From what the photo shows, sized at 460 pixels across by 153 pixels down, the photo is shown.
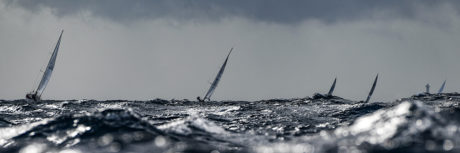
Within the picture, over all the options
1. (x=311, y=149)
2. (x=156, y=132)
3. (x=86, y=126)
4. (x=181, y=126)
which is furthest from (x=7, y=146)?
(x=311, y=149)

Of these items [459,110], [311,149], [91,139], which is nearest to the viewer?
[311,149]

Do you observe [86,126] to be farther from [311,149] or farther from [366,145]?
[366,145]

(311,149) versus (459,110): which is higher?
(459,110)

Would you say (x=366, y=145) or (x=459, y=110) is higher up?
(x=459, y=110)

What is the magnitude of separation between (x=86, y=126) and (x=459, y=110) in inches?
542

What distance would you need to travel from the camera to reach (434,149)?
9.23m

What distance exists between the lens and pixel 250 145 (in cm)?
1141

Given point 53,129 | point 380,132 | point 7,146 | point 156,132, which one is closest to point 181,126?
point 156,132

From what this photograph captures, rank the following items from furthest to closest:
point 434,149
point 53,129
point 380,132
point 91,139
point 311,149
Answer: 1. point 53,129
2. point 91,139
3. point 380,132
4. point 311,149
5. point 434,149

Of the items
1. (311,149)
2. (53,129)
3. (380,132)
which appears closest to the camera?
(311,149)

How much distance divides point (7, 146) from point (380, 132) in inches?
335

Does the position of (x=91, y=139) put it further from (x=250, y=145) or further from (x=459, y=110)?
(x=459, y=110)

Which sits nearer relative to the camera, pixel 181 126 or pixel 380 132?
pixel 380 132

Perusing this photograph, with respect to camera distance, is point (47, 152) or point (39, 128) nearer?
point (47, 152)
